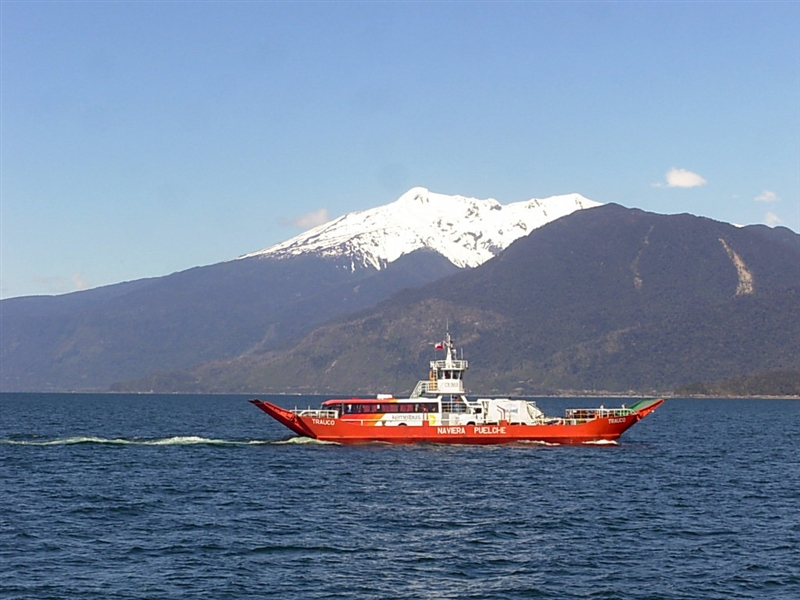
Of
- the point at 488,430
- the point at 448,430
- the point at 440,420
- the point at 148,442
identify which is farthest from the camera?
the point at 148,442

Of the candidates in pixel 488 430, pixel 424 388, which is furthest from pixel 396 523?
pixel 424 388

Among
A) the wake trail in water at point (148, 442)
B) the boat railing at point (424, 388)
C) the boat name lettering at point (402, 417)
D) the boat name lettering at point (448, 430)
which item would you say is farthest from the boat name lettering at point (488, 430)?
the wake trail in water at point (148, 442)

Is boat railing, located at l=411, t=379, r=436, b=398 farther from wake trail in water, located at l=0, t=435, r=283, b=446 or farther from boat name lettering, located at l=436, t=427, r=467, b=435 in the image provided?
wake trail in water, located at l=0, t=435, r=283, b=446

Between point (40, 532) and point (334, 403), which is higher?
point (334, 403)

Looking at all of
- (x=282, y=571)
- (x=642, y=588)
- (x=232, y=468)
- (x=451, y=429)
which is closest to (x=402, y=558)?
(x=282, y=571)

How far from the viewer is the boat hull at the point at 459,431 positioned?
108375mm

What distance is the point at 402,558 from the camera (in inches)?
2152

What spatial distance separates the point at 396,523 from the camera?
64.8 meters

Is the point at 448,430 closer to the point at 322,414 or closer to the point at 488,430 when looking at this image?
the point at 488,430

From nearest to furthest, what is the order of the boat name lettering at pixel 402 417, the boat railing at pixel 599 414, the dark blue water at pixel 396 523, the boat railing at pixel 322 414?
the dark blue water at pixel 396 523
the boat name lettering at pixel 402 417
the boat railing at pixel 322 414
the boat railing at pixel 599 414

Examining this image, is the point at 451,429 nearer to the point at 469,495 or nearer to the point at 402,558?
the point at 469,495

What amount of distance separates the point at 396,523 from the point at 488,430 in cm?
4487

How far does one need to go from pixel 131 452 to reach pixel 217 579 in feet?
208

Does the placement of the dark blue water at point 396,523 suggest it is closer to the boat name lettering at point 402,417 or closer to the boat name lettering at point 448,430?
the boat name lettering at point 448,430
